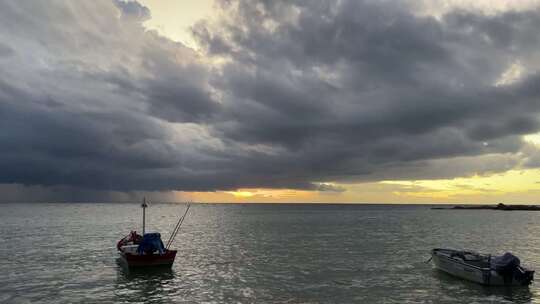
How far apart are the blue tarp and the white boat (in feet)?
93.3

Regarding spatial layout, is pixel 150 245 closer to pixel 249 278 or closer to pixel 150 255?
pixel 150 255

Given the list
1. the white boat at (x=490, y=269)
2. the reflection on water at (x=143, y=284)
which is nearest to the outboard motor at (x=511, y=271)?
the white boat at (x=490, y=269)

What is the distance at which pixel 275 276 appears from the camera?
3616cm

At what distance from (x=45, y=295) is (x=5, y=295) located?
9.58ft

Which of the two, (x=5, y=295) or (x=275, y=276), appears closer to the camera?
(x=5, y=295)

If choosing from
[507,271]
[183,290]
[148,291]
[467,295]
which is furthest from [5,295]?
[507,271]

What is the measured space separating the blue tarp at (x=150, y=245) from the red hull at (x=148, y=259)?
873 mm

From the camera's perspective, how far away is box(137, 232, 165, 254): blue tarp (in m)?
39.4

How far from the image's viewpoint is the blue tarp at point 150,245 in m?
39.4

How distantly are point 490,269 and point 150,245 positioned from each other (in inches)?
1237

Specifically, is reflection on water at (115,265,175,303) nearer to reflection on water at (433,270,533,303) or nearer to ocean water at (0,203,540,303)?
ocean water at (0,203,540,303)

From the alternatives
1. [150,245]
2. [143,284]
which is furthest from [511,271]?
[150,245]

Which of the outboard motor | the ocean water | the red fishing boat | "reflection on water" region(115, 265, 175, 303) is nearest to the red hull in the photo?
the red fishing boat

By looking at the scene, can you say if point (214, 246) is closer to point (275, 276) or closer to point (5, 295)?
point (275, 276)
